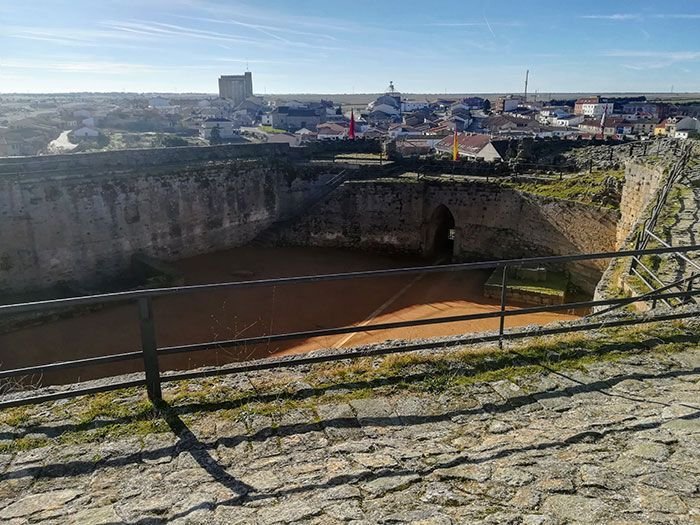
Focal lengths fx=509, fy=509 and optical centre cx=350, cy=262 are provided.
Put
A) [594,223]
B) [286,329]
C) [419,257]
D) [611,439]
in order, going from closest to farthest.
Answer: [611,439] < [286,329] < [594,223] < [419,257]

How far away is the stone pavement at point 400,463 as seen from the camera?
2580 mm

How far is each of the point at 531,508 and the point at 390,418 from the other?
114 cm

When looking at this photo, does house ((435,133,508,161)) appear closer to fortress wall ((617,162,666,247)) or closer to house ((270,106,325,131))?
A: fortress wall ((617,162,666,247))

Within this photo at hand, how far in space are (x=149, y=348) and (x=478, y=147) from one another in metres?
36.6

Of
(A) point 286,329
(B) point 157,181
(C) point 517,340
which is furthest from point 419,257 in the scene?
(C) point 517,340

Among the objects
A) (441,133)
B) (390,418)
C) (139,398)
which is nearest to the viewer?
(390,418)

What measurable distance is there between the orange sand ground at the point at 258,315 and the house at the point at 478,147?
48.6 feet

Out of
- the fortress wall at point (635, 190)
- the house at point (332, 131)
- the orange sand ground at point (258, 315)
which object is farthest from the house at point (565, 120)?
the orange sand ground at point (258, 315)

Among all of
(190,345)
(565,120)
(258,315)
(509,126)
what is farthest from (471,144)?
(565,120)

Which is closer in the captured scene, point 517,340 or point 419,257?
point 517,340

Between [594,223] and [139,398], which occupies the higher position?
[139,398]

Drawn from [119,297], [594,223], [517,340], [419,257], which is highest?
[119,297]

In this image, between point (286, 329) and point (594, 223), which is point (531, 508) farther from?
point (594, 223)

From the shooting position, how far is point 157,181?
17.4 metres
